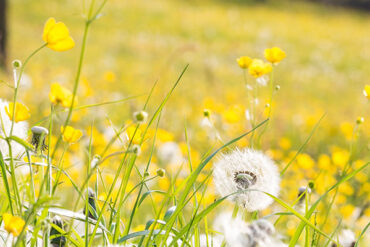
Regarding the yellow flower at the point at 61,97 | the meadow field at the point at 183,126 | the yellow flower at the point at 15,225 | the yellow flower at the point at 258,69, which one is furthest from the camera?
the yellow flower at the point at 258,69

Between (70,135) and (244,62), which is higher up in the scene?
(244,62)

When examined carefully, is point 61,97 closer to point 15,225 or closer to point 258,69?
point 15,225

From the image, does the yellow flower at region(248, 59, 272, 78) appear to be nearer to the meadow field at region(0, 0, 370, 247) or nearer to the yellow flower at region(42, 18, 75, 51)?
the meadow field at region(0, 0, 370, 247)

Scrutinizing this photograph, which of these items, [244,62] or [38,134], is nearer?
[38,134]

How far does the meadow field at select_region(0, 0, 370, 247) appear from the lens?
99 centimetres

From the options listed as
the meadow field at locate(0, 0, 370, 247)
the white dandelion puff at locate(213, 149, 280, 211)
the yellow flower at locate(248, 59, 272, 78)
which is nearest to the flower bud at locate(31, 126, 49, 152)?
the meadow field at locate(0, 0, 370, 247)

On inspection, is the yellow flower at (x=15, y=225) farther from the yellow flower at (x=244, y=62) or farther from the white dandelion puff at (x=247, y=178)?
the yellow flower at (x=244, y=62)

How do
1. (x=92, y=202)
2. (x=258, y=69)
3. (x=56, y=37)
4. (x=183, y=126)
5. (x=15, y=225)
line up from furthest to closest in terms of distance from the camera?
(x=183, y=126) → (x=258, y=69) → (x=92, y=202) → (x=56, y=37) → (x=15, y=225)

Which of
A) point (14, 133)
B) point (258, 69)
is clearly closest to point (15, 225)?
point (14, 133)

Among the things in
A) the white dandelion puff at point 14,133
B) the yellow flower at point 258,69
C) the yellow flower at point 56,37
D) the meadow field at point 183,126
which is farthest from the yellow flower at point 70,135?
the yellow flower at point 258,69

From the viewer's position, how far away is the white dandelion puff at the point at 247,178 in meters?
1.12

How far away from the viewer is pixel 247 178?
1.10 metres

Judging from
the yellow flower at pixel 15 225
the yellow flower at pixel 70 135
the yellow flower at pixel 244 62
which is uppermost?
the yellow flower at pixel 244 62

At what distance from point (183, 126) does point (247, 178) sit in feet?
13.2
